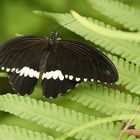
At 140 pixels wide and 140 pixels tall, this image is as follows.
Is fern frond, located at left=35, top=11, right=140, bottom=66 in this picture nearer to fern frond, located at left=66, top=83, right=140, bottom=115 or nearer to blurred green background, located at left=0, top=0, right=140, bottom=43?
fern frond, located at left=66, top=83, right=140, bottom=115

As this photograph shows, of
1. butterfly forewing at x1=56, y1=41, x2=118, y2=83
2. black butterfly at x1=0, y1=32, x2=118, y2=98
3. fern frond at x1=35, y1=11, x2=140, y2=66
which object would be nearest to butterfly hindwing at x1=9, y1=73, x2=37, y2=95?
black butterfly at x1=0, y1=32, x2=118, y2=98

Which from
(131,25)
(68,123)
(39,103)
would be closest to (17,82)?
(39,103)

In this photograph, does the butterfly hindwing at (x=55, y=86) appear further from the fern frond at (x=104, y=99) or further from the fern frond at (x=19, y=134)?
the fern frond at (x=19, y=134)

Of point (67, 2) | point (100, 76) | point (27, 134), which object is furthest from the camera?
point (67, 2)

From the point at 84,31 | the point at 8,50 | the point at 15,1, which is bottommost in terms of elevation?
the point at 15,1

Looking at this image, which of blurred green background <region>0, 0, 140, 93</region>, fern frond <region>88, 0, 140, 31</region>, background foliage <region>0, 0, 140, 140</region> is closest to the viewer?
background foliage <region>0, 0, 140, 140</region>

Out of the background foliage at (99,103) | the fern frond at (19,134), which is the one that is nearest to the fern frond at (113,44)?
the background foliage at (99,103)

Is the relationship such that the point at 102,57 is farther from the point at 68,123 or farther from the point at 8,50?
the point at 8,50
